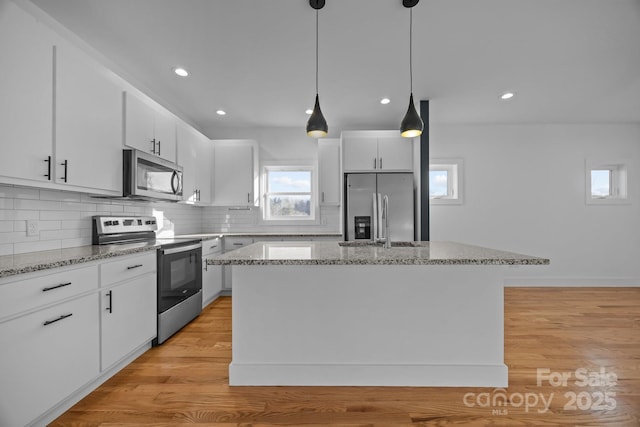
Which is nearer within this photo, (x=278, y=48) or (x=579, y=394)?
(x=579, y=394)

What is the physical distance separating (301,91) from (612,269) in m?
5.50

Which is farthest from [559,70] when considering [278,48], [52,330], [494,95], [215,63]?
[52,330]

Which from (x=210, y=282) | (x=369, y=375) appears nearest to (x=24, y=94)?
(x=210, y=282)

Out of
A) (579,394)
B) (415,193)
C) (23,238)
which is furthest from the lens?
(415,193)

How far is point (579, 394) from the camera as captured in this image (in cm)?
179

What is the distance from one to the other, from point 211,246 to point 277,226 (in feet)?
4.20

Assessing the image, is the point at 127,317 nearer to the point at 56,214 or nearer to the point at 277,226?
the point at 56,214

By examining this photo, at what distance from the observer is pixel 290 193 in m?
4.76

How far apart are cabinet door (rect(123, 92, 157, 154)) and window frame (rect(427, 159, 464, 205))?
396 centimetres

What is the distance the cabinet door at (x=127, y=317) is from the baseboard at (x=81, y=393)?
0.26 feet

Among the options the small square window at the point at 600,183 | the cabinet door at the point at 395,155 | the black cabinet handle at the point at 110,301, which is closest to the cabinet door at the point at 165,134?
the black cabinet handle at the point at 110,301

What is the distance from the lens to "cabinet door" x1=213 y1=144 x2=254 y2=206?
4387mm

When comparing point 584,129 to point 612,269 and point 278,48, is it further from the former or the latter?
point 278,48

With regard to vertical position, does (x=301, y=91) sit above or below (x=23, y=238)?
above
